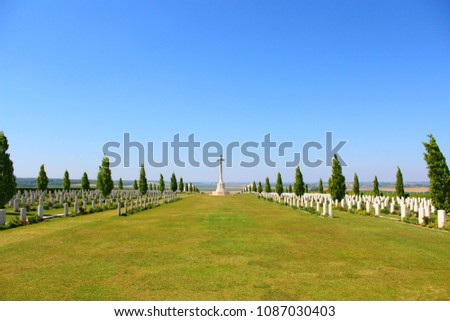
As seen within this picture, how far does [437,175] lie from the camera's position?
19.9 m

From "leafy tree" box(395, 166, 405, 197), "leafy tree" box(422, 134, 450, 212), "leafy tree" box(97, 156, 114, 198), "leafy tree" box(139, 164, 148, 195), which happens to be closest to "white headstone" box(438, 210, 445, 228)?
"leafy tree" box(422, 134, 450, 212)

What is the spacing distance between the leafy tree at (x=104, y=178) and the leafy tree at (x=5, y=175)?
1480 cm

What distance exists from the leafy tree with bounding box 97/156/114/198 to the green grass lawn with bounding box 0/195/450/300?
2374 cm

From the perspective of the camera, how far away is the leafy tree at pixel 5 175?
2228 centimetres

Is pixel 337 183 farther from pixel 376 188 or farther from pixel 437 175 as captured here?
pixel 376 188

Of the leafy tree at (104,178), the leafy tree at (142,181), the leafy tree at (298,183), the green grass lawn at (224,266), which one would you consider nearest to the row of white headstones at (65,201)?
the leafy tree at (104,178)

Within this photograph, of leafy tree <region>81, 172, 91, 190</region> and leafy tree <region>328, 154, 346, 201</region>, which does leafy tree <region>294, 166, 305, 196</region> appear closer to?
leafy tree <region>328, 154, 346, 201</region>

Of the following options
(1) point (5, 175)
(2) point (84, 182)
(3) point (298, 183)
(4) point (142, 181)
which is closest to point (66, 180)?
(2) point (84, 182)

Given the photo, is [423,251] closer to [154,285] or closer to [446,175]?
[154,285]

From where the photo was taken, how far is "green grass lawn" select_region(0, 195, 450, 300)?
6.70 m

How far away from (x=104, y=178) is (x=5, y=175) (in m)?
16.3
